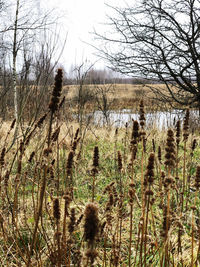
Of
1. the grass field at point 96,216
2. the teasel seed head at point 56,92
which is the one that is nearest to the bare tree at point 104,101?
the grass field at point 96,216

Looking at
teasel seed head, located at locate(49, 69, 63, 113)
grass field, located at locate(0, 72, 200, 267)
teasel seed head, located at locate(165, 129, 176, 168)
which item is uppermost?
teasel seed head, located at locate(49, 69, 63, 113)

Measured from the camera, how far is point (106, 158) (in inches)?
201

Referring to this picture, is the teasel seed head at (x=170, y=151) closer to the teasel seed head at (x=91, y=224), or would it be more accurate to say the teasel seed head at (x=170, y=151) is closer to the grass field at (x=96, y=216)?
the grass field at (x=96, y=216)

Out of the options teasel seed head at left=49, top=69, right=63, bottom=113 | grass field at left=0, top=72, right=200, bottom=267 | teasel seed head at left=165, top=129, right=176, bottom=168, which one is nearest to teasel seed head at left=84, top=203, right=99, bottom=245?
grass field at left=0, top=72, right=200, bottom=267

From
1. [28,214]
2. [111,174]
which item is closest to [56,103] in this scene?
[28,214]

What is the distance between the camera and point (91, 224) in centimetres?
67

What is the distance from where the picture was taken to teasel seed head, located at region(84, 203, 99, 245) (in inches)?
25.5

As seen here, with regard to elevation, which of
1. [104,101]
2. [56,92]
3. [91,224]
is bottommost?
[91,224]

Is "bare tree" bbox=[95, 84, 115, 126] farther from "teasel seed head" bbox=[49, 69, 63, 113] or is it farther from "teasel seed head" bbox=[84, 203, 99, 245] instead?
"teasel seed head" bbox=[84, 203, 99, 245]

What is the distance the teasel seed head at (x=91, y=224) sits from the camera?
65 cm

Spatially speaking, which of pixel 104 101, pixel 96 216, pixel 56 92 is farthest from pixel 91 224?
pixel 104 101

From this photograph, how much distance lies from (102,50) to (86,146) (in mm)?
2474

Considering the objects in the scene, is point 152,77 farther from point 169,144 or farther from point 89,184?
point 169,144

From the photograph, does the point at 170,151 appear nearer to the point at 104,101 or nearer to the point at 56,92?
the point at 56,92
